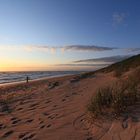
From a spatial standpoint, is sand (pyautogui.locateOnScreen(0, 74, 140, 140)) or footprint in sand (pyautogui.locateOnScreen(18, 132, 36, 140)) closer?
sand (pyautogui.locateOnScreen(0, 74, 140, 140))

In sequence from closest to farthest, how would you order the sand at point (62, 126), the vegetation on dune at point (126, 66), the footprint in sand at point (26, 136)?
the sand at point (62, 126)
the footprint in sand at point (26, 136)
the vegetation on dune at point (126, 66)

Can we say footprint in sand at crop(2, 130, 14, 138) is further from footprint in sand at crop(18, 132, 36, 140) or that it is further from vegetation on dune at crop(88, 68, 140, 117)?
vegetation on dune at crop(88, 68, 140, 117)

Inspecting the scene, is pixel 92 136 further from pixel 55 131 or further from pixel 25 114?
pixel 25 114

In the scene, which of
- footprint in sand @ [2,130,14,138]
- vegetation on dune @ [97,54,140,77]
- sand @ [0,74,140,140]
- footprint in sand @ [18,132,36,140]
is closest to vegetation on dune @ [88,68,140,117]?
sand @ [0,74,140,140]

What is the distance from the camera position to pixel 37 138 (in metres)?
4.73

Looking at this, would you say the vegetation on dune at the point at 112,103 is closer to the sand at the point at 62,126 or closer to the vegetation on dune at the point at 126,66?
the sand at the point at 62,126

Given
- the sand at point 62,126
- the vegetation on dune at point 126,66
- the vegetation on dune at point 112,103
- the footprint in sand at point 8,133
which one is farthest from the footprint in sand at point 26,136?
the vegetation on dune at point 126,66

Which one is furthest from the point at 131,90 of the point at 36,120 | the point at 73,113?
the point at 36,120

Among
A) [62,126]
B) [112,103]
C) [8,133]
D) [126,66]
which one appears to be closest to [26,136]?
[8,133]

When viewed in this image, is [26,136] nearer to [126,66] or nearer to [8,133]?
[8,133]

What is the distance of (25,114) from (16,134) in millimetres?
1756

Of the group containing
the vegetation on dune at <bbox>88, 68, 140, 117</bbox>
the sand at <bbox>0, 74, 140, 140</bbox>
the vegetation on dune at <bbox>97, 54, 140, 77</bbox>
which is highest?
the vegetation on dune at <bbox>97, 54, 140, 77</bbox>

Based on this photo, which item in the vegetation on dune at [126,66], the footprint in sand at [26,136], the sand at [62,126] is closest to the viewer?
the sand at [62,126]

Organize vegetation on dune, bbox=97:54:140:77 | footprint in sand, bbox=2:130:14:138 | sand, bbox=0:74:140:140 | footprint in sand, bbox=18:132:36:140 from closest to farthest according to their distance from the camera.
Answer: sand, bbox=0:74:140:140, footprint in sand, bbox=18:132:36:140, footprint in sand, bbox=2:130:14:138, vegetation on dune, bbox=97:54:140:77
